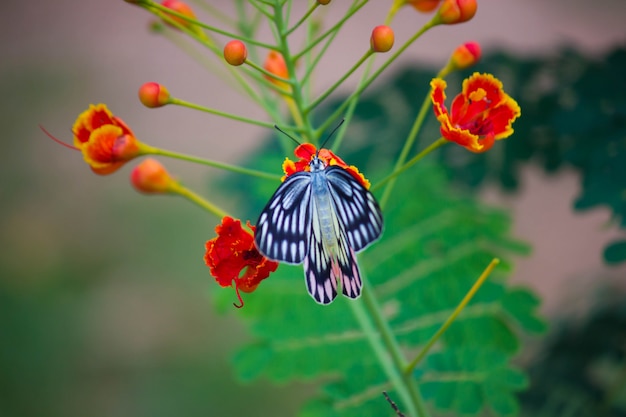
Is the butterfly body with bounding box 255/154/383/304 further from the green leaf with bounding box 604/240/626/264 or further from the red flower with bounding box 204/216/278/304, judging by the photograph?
the green leaf with bounding box 604/240/626/264

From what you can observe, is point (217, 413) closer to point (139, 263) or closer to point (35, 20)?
point (139, 263)

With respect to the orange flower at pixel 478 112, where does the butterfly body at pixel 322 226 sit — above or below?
below

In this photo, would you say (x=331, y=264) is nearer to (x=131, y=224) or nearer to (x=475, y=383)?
(x=475, y=383)

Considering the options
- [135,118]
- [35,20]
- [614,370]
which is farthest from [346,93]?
[35,20]

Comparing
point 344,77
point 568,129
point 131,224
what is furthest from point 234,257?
point 131,224

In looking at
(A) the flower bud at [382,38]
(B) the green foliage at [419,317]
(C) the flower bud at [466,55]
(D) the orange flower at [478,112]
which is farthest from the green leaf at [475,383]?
(A) the flower bud at [382,38]

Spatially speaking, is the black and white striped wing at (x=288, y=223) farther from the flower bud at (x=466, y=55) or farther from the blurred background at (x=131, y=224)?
the blurred background at (x=131, y=224)
